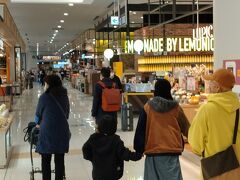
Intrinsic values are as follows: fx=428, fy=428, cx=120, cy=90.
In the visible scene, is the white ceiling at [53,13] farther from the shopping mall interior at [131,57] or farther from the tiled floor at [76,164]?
the tiled floor at [76,164]

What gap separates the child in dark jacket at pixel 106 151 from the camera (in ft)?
12.8

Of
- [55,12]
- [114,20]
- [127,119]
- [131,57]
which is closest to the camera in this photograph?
[127,119]

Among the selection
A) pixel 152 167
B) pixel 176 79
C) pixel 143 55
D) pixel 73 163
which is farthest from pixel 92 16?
pixel 152 167

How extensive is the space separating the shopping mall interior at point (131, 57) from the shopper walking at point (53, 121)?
33.3 inches

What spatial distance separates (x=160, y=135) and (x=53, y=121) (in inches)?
73.3

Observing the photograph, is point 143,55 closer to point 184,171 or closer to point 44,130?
point 184,171

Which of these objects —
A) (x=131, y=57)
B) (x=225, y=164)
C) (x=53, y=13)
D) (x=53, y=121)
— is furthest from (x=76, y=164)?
(x=131, y=57)

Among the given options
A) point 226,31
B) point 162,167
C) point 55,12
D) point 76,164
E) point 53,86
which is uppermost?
point 55,12

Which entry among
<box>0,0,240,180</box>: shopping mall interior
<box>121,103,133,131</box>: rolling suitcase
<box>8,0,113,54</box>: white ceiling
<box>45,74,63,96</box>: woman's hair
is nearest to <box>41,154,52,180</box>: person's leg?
<box>0,0,240,180</box>: shopping mall interior

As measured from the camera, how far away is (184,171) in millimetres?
6730

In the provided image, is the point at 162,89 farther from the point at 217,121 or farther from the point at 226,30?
the point at 226,30

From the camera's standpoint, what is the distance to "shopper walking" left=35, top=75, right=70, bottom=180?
5.35m

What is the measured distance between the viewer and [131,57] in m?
24.4

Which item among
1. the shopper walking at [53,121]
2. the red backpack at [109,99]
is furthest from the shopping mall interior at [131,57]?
the red backpack at [109,99]
